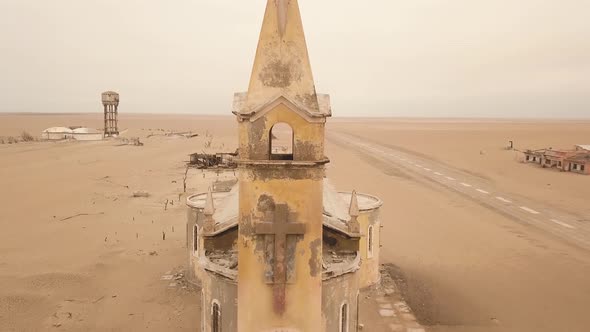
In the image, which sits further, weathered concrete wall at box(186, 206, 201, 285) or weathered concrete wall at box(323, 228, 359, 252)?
weathered concrete wall at box(186, 206, 201, 285)

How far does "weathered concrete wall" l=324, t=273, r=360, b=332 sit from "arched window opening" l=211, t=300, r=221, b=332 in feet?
9.83

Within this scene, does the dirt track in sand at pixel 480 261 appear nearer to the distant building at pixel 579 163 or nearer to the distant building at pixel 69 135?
the distant building at pixel 579 163

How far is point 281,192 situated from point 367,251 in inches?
426

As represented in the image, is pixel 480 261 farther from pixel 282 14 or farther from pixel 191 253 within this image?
pixel 282 14

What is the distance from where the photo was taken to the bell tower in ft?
35.0

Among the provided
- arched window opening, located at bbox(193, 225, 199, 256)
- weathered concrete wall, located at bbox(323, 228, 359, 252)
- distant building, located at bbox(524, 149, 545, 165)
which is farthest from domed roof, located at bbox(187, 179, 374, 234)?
distant building, located at bbox(524, 149, 545, 165)

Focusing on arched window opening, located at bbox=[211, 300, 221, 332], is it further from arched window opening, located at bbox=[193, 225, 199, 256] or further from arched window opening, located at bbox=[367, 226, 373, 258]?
arched window opening, located at bbox=[367, 226, 373, 258]

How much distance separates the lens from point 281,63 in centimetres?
1067

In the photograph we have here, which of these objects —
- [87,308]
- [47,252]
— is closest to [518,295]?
[87,308]

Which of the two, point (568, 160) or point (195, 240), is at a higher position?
point (568, 160)

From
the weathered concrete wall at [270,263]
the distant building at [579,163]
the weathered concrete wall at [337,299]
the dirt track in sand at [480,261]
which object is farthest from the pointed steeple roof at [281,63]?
the distant building at [579,163]

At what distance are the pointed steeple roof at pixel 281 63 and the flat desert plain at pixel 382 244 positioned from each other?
11.1 meters

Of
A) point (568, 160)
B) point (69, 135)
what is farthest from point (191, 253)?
point (69, 135)

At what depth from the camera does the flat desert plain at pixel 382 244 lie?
19.3 metres
